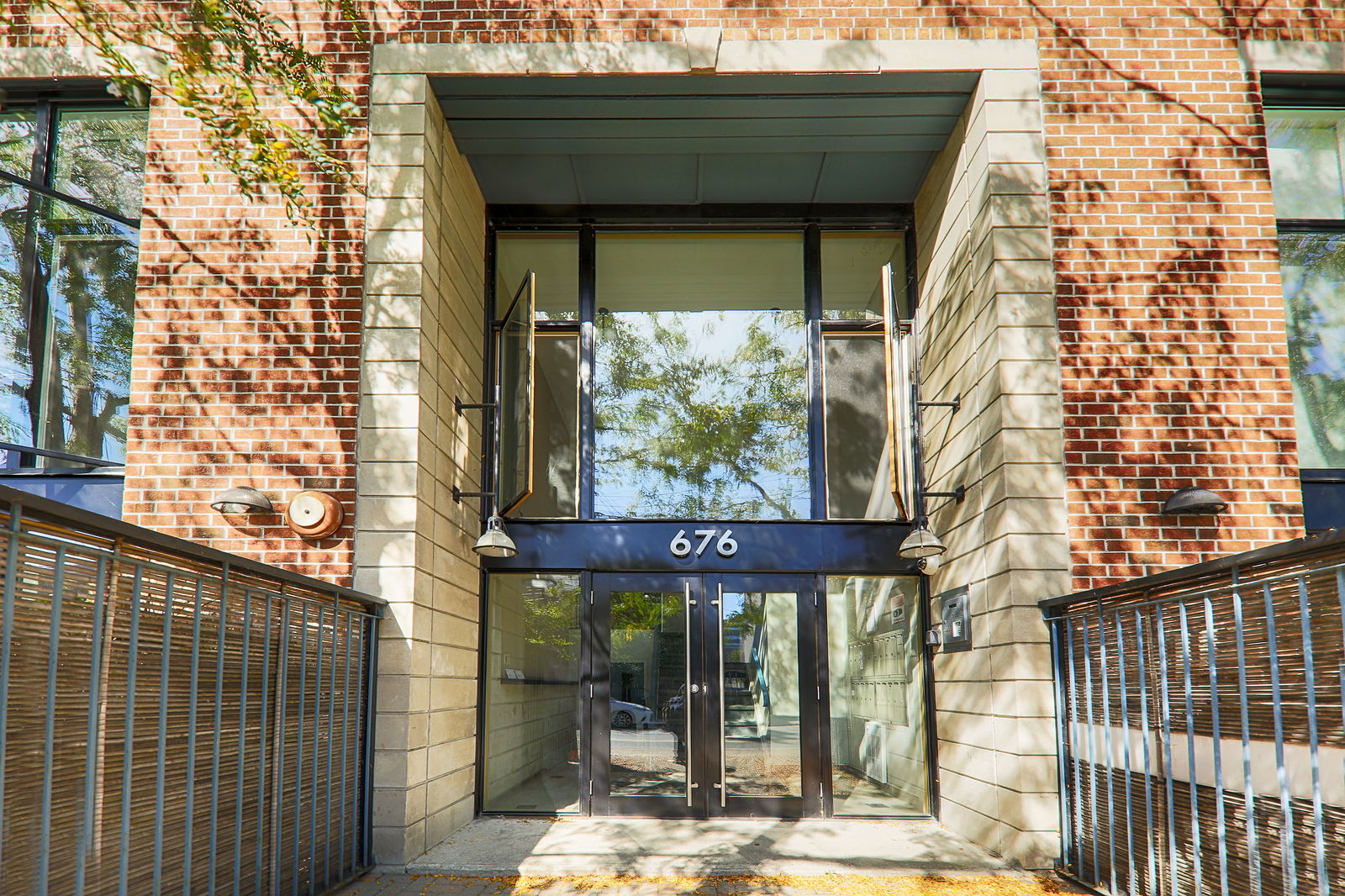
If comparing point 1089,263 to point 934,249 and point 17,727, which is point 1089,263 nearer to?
point 934,249

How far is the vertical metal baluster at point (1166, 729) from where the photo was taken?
4727mm

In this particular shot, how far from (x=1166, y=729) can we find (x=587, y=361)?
5352 mm

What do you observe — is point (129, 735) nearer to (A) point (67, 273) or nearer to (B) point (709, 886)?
(B) point (709, 886)

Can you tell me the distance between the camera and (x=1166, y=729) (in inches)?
191

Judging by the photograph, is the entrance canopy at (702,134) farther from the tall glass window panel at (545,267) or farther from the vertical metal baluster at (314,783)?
the vertical metal baluster at (314,783)

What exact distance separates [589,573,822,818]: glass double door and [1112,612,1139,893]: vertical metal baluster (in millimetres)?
2963

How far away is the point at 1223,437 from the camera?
21.7 feet

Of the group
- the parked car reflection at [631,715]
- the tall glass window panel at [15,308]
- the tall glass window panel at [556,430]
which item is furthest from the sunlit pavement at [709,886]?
the tall glass window panel at [15,308]

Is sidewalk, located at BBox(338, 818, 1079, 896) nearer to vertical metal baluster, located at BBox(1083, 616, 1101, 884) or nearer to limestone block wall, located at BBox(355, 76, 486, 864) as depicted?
vertical metal baluster, located at BBox(1083, 616, 1101, 884)

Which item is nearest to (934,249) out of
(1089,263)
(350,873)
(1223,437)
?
(1089,263)

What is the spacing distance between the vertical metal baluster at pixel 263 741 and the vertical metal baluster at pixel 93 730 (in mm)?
1136

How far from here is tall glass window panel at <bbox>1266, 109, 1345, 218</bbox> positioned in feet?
24.2

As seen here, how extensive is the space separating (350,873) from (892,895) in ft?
9.96

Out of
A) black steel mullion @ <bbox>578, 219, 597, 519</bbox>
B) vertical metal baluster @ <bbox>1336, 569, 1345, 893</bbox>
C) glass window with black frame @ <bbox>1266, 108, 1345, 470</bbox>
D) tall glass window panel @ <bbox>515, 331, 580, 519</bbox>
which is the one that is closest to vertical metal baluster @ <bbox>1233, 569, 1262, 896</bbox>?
vertical metal baluster @ <bbox>1336, 569, 1345, 893</bbox>
